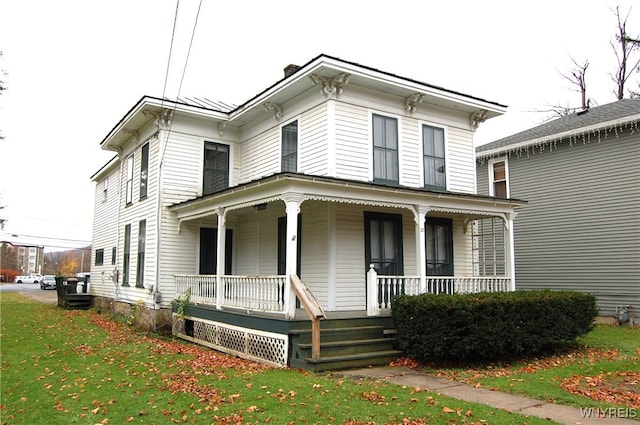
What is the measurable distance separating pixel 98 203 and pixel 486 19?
65.8 feet

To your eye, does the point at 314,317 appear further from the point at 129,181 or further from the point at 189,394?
the point at 129,181

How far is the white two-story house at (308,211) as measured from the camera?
10.5 metres

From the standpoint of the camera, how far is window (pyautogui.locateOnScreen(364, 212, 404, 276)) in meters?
12.6

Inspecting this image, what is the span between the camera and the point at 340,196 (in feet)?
35.3

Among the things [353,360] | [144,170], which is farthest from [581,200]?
[144,170]

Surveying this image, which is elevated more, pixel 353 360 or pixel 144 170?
pixel 144 170

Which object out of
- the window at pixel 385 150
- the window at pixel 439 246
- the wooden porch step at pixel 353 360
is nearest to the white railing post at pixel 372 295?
the wooden porch step at pixel 353 360

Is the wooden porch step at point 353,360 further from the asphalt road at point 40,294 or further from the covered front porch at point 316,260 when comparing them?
the asphalt road at point 40,294

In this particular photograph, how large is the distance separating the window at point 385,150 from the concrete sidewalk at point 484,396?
16.9ft

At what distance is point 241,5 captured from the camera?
8.67 meters

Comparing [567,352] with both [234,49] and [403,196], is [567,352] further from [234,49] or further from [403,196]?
[234,49]

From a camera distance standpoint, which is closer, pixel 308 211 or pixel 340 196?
pixel 340 196

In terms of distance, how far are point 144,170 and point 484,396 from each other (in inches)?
508

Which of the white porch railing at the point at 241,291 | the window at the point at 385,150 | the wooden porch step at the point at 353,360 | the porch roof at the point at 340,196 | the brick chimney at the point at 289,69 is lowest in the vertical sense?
the wooden porch step at the point at 353,360
